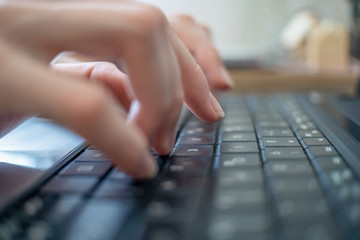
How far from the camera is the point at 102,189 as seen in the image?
31 centimetres

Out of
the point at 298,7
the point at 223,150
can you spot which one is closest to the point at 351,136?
the point at 223,150

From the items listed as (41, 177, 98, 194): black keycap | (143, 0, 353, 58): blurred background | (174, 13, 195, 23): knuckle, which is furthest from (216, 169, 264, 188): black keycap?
(143, 0, 353, 58): blurred background

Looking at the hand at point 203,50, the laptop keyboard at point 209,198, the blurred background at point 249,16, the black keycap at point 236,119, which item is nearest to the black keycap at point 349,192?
the laptop keyboard at point 209,198

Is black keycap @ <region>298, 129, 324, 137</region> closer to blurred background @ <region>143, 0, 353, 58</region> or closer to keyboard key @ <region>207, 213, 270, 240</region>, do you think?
keyboard key @ <region>207, 213, 270, 240</region>

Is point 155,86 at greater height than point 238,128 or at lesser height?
greater

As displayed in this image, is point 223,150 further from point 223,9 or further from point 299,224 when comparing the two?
point 223,9

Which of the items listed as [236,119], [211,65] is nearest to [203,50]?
[211,65]

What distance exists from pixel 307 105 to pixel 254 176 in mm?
317

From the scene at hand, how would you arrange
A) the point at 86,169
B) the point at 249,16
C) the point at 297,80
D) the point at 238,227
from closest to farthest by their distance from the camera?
the point at 238,227
the point at 86,169
the point at 297,80
the point at 249,16

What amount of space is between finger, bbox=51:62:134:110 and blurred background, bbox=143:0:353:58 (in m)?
0.85

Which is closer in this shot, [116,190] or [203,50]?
[116,190]

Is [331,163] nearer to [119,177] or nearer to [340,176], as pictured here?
[340,176]

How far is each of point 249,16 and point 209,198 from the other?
1134 millimetres

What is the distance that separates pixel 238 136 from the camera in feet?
1.47
